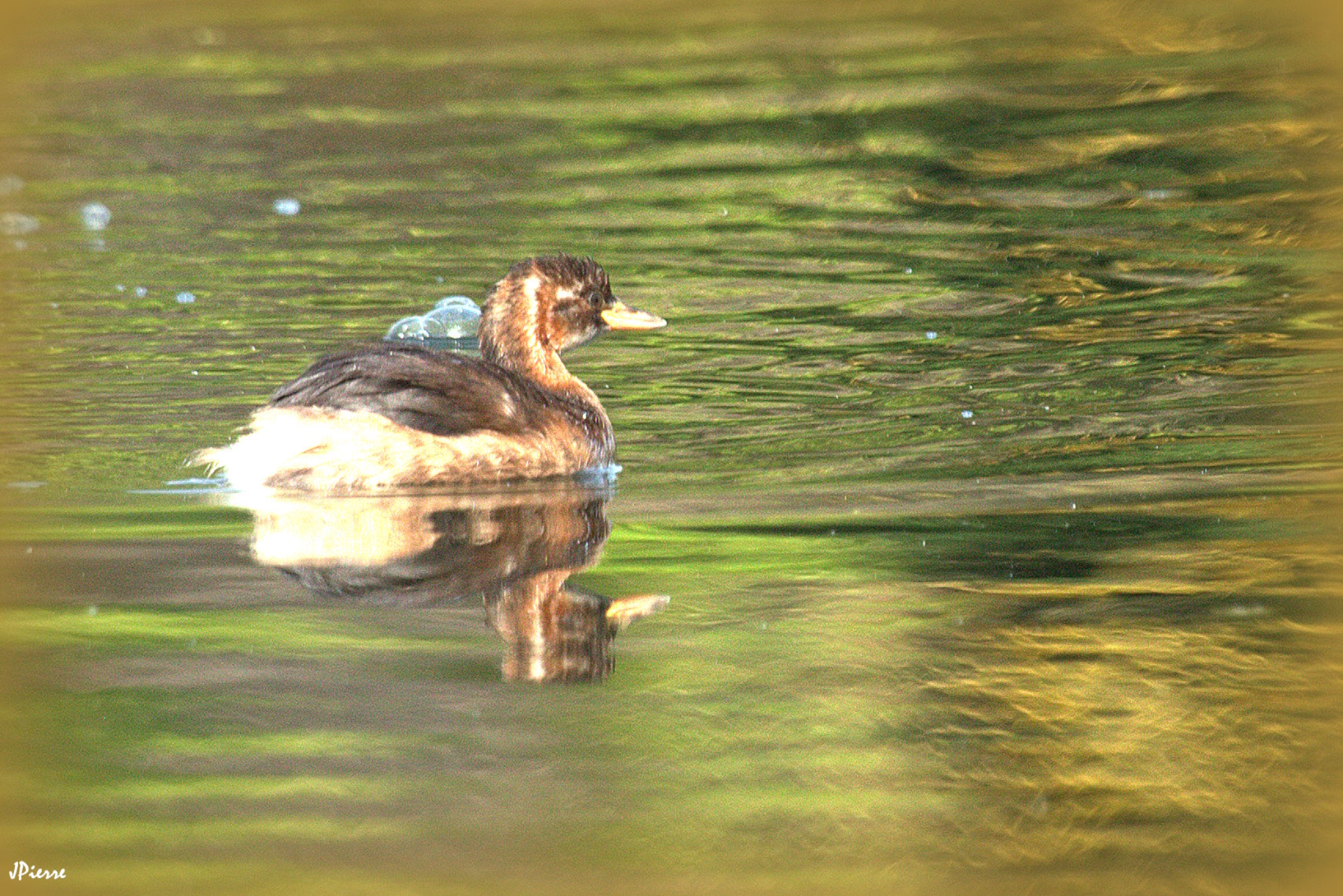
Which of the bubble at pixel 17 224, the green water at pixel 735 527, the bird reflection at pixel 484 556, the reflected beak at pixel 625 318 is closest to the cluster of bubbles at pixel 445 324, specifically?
the green water at pixel 735 527

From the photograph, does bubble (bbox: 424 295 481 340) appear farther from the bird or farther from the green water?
the bird

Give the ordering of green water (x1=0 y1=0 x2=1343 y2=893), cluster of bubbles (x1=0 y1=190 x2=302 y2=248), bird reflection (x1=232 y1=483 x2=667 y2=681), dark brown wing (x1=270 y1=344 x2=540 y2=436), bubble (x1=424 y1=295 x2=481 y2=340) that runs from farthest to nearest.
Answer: cluster of bubbles (x1=0 y1=190 x2=302 y2=248) → bubble (x1=424 y1=295 x2=481 y2=340) → dark brown wing (x1=270 y1=344 x2=540 y2=436) → bird reflection (x1=232 y1=483 x2=667 y2=681) → green water (x1=0 y1=0 x2=1343 y2=893)

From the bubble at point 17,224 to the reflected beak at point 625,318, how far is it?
6.41 metres

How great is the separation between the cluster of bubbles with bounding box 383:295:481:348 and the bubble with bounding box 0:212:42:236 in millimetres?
4300

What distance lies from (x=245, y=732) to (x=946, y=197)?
372 inches

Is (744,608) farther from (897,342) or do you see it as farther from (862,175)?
(862,175)

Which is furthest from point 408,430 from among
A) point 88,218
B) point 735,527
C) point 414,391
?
point 88,218

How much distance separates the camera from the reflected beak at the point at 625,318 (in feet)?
30.8

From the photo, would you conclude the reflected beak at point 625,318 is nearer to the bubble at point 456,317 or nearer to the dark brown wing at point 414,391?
the dark brown wing at point 414,391

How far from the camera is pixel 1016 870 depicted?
4.73 meters

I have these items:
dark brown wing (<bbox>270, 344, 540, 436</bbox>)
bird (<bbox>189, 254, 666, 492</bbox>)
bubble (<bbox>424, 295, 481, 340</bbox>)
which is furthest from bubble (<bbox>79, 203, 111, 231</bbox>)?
dark brown wing (<bbox>270, 344, 540, 436</bbox>)

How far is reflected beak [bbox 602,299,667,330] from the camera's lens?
938cm

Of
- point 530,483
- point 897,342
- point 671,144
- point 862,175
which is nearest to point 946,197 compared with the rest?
point 862,175

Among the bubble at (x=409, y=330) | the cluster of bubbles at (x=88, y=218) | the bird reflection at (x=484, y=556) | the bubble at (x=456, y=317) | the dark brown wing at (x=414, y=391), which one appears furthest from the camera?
the cluster of bubbles at (x=88, y=218)
